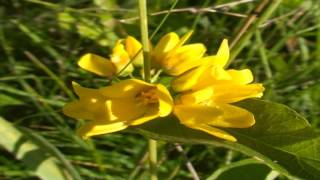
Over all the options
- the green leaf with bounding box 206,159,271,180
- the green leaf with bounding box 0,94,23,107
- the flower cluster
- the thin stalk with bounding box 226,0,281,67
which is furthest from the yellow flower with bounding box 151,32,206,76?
the green leaf with bounding box 0,94,23,107

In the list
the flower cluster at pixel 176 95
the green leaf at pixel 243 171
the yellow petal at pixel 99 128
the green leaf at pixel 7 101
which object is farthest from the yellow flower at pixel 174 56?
the green leaf at pixel 7 101

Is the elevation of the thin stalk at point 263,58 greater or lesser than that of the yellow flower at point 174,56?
lesser

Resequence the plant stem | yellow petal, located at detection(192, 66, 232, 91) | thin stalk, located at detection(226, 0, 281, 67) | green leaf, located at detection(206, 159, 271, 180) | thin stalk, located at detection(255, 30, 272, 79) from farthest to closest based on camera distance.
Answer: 1. thin stalk, located at detection(255, 30, 272, 79)
2. thin stalk, located at detection(226, 0, 281, 67)
3. green leaf, located at detection(206, 159, 271, 180)
4. yellow petal, located at detection(192, 66, 232, 91)
5. the plant stem

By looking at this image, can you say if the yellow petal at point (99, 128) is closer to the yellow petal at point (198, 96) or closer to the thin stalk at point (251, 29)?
the yellow petal at point (198, 96)

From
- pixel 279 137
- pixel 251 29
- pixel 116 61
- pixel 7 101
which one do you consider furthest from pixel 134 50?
pixel 7 101

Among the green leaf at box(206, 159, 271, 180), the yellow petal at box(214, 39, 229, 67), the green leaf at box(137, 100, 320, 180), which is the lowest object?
the green leaf at box(206, 159, 271, 180)

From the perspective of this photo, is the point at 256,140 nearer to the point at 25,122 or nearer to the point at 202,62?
the point at 202,62

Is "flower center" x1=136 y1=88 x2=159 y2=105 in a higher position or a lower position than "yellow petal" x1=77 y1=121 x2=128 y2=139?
higher

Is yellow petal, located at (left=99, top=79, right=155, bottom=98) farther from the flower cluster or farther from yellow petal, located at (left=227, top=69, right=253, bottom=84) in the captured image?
yellow petal, located at (left=227, top=69, right=253, bottom=84)
